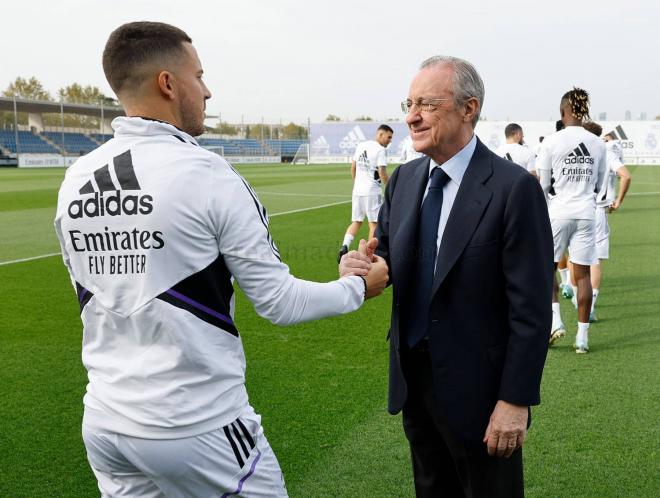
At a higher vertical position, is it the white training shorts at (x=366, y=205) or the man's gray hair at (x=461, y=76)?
the man's gray hair at (x=461, y=76)

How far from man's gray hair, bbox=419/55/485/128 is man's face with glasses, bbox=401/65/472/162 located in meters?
0.02

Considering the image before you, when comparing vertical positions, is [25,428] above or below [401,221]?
below

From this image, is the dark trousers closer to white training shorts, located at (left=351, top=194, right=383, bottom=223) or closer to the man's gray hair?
the man's gray hair

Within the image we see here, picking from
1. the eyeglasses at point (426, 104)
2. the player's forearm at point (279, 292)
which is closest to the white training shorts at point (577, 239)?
the eyeglasses at point (426, 104)

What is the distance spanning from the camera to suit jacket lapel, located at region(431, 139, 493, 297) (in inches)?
93.4

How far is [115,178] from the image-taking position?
1887 millimetres

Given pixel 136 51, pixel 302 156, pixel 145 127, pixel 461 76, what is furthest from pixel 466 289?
pixel 302 156

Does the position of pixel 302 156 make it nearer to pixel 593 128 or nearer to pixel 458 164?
pixel 593 128

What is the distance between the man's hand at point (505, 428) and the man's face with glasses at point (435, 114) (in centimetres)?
101

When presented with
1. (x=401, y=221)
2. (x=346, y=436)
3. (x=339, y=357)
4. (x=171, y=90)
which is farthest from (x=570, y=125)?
(x=171, y=90)

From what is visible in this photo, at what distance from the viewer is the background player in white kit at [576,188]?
628 cm

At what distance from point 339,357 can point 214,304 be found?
4.11 m

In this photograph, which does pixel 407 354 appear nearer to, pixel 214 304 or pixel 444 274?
pixel 444 274

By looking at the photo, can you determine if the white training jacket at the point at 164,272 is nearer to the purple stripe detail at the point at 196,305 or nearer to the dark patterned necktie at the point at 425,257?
the purple stripe detail at the point at 196,305
